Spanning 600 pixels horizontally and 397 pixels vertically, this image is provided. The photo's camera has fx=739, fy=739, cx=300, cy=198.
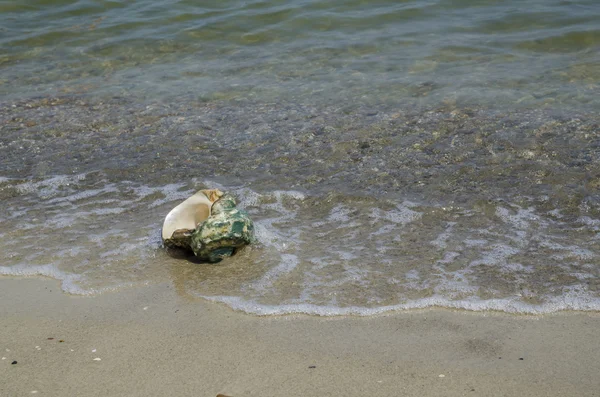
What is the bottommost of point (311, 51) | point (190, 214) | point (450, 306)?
point (450, 306)

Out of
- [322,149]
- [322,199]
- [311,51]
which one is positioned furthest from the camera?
[311,51]

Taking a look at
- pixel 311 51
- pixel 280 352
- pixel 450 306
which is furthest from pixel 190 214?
pixel 311 51

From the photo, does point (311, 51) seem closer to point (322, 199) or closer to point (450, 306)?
point (322, 199)

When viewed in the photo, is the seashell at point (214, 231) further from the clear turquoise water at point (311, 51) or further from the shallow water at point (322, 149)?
the clear turquoise water at point (311, 51)

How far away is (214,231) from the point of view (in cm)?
411

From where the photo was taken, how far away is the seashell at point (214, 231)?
13.5ft

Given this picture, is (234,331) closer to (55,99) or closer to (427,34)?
(55,99)

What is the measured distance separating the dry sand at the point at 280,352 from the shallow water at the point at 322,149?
17 cm

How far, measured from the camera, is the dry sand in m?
3.04

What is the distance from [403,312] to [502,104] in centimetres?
380

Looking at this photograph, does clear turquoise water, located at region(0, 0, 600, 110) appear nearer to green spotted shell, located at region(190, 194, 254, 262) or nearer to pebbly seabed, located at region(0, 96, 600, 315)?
pebbly seabed, located at region(0, 96, 600, 315)

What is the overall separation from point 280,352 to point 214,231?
103 centimetres

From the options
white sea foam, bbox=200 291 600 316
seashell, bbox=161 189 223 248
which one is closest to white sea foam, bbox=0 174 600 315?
white sea foam, bbox=200 291 600 316

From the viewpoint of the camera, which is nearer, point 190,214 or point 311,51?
point 190,214
